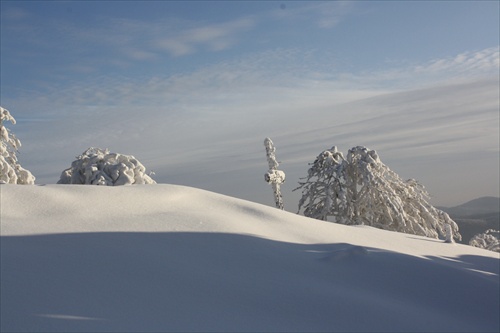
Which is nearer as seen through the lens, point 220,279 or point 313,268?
point 220,279

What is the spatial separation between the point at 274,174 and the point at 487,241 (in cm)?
695

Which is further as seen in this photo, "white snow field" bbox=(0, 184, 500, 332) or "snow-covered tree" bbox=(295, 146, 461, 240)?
"snow-covered tree" bbox=(295, 146, 461, 240)

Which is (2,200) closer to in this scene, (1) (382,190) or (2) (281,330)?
(2) (281,330)

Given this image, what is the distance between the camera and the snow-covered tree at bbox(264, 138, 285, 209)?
1677 centimetres

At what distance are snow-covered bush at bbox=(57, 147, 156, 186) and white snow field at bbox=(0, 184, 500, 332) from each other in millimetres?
3286

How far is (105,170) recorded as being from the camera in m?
9.26

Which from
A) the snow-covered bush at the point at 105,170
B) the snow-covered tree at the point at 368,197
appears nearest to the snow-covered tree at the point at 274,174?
the snow-covered tree at the point at 368,197

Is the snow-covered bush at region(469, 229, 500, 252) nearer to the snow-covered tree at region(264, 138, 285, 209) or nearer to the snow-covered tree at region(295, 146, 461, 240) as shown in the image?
the snow-covered tree at region(295, 146, 461, 240)

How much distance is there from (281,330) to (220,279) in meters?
0.78

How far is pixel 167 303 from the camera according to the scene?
10.4 ft

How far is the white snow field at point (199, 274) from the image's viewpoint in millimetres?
3031

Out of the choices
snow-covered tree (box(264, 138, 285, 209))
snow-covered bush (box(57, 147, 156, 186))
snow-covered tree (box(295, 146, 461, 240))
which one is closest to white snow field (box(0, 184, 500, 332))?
snow-covered bush (box(57, 147, 156, 186))

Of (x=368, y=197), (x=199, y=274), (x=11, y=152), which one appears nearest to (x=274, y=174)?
(x=368, y=197)

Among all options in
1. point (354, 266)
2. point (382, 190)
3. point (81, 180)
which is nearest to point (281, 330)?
point (354, 266)
